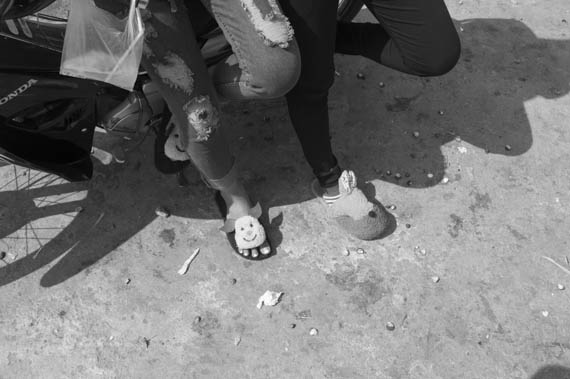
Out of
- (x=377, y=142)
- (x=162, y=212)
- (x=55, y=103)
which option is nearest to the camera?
(x=55, y=103)

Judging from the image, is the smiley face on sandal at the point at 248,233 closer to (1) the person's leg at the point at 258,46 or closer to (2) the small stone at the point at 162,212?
(2) the small stone at the point at 162,212

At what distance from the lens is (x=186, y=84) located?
5.08 feet

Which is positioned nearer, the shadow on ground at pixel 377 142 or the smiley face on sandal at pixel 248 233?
the smiley face on sandal at pixel 248 233

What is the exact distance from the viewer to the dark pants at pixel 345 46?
161 cm

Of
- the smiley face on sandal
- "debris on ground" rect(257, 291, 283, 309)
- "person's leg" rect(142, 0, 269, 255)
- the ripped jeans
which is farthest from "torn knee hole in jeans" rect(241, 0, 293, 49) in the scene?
"debris on ground" rect(257, 291, 283, 309)

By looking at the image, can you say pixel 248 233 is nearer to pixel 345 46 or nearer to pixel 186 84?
pixel 186 84

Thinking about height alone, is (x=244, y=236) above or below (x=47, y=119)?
below

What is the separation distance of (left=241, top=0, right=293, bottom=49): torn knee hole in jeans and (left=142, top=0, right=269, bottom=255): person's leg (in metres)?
0.19

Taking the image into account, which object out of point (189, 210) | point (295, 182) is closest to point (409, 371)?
point (295, 182)

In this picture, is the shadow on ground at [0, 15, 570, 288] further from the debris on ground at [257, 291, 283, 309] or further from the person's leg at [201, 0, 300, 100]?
the person's leg at [201, 0, 300, 100]

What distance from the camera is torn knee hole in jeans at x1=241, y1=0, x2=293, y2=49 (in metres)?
1.47

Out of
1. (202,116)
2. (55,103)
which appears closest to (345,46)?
(202,116)

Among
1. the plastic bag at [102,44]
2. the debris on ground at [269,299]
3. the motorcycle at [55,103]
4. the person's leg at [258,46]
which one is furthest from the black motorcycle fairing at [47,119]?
the debris on ground at [269,299]

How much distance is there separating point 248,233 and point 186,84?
2.24 ft
